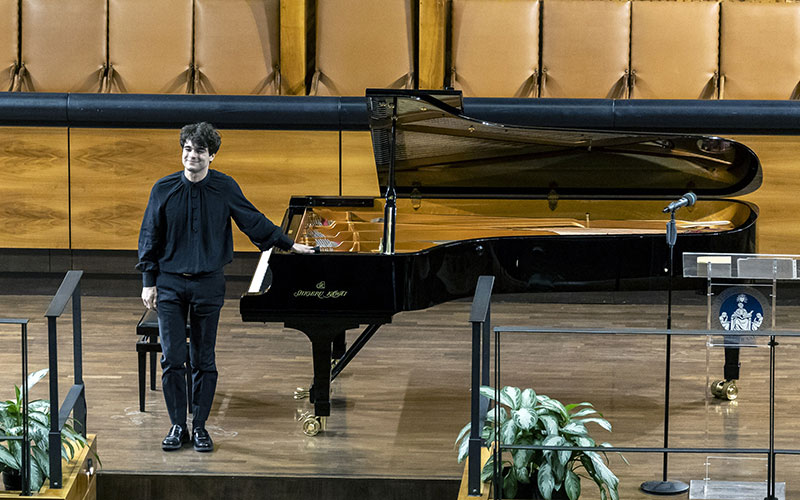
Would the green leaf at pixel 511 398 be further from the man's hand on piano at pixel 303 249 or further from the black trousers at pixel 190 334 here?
the black trousers at pixel 190 334

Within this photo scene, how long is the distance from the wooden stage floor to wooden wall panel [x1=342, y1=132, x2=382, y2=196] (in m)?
0.93

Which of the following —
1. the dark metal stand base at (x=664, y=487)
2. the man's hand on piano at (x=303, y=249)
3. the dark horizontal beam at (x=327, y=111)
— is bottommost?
the dark metal stand base at (x=664, y=487)

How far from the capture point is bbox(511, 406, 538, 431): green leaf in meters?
3.45

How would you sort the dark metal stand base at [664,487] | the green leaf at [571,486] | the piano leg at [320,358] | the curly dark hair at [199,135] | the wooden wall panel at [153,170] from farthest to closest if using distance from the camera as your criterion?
1. the wooden wall panel at [153,170]
2. the piano leg at [320,358]
3. the curly dark hair at [199,135]
4. the dark metal stand base at [664,487]
5. the green leaf at [571,486]

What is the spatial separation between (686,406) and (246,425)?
185 cm

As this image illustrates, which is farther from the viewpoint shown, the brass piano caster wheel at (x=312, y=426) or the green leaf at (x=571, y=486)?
the brass piano caster wheel at (x=312, y=426)

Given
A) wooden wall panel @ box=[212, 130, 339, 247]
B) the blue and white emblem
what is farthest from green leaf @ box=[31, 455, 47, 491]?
wooden wall panel @ box=[212, 130, 339, 247]

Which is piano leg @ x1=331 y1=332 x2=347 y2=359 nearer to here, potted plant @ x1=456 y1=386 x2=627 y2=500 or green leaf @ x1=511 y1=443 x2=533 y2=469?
potted plant @ x1=456 y1=386 x2=627 y2=500

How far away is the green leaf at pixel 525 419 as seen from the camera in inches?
136

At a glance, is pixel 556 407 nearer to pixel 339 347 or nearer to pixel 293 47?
pixel 339 347

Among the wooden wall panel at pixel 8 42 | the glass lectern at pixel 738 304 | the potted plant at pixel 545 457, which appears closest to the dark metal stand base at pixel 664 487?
the glass lectern at pixel 738 304

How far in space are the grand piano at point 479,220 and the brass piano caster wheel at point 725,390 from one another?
1.71ft

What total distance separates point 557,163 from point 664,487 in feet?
6.65

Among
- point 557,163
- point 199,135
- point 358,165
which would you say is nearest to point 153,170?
point 358,165
